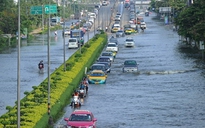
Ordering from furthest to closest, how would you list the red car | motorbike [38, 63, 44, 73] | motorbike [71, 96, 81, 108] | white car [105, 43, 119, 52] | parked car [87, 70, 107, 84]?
1. white car [105, 43, 119, 52]
2. motorbike [38, 63, 44, 73]
3. parked car [87, 70, 107, 84]
4. motorbike [71, 96, 81, 108]
5. the red car

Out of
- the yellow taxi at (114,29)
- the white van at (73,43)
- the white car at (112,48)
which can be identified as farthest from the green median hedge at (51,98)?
the yellow taxi at (114,29)

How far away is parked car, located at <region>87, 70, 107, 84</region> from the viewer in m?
73.6

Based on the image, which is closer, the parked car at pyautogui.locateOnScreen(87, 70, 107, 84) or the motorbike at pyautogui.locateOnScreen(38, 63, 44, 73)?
the parked car at pyautogui.locateOnScreen(87, 70, 107, 84)

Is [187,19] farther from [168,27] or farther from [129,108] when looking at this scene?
[168,27]

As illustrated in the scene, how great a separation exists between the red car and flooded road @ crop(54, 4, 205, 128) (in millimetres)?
2446

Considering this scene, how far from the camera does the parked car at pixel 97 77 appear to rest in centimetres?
7362

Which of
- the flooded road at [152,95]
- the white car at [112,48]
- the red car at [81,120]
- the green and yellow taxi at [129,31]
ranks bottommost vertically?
the flooded road at [152,95]

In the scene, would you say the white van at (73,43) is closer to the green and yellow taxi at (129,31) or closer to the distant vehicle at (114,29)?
the green and yellow taxi at (129,31)

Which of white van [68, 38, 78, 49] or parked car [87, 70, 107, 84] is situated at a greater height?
white van [68, 38, 78, 49]

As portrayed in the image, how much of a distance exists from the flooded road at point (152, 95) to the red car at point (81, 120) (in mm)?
2446

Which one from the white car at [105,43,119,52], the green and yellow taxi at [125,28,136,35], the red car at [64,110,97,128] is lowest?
the red car at [64,110,97,128]

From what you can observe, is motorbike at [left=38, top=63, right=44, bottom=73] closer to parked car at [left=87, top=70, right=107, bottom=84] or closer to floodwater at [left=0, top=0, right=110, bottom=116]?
floodwater at [left=0, top=0, right=110, bottom=116]

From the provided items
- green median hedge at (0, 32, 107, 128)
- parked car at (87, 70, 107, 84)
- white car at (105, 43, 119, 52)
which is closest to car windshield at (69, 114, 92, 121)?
green median hedge at (0, 32, 107, 128)

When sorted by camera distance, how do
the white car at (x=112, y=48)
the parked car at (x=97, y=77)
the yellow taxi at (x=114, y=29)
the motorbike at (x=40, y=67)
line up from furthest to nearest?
1. the yellow taxi at (x=114, y=29)
2. the white car at (x=112, y=48)
3. the motorbike at (x=40, y=67)
4. the parked car at (x=97, y=77)
